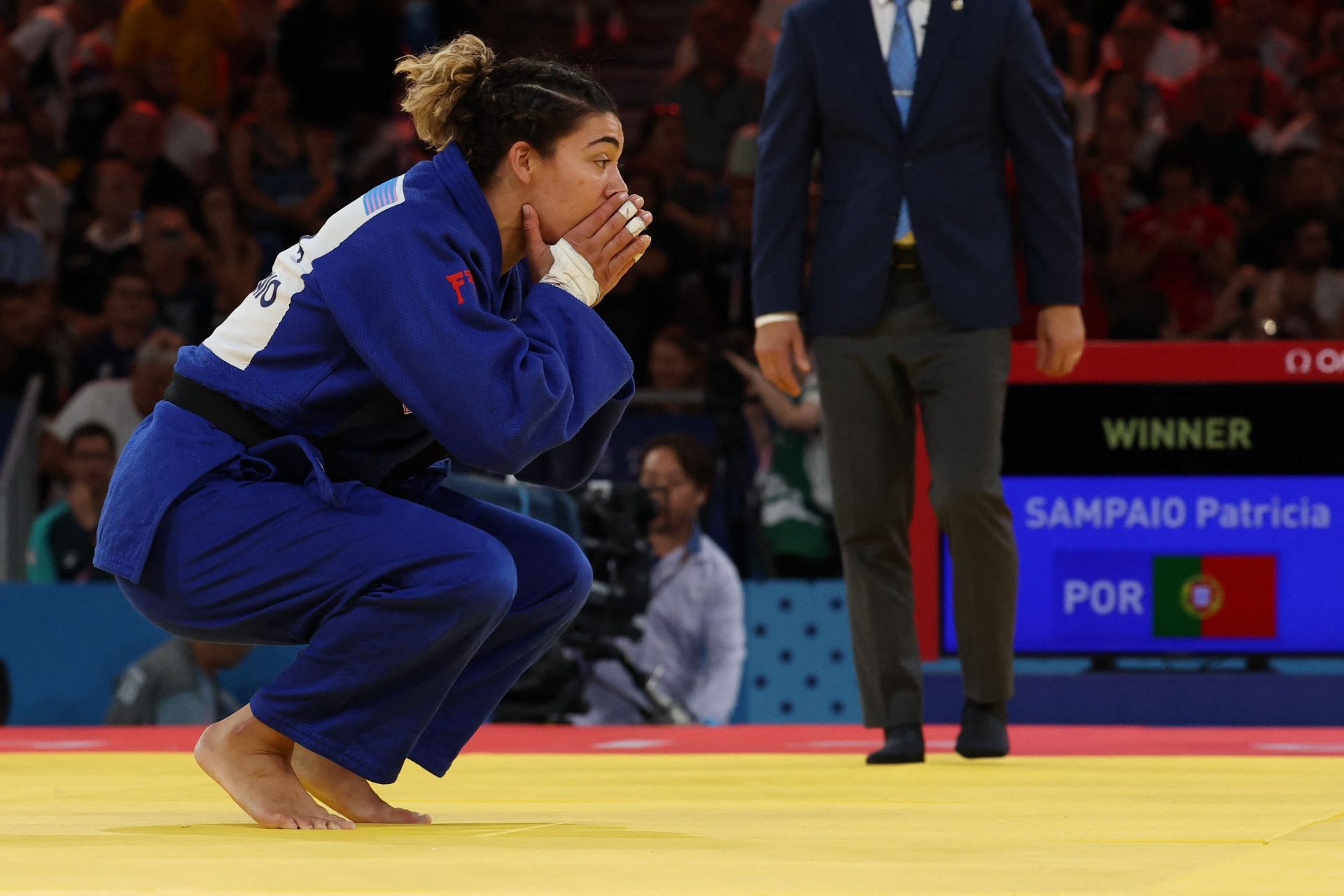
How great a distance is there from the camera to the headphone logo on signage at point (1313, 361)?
15.2 feet

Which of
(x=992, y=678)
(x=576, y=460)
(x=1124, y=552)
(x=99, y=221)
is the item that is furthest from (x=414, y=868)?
(x=99, y=221)

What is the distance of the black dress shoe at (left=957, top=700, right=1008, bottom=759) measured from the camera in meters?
3.55

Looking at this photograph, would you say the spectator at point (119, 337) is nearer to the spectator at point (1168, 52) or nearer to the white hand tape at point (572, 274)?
the spectator at point (1168, 52)

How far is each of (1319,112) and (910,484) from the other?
16.3ft

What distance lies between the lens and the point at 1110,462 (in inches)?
181

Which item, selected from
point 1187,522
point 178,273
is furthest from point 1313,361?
point 178,273

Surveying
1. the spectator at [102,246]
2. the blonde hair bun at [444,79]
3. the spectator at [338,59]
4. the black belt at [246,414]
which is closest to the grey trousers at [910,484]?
the blonde hair bun at [444,79]

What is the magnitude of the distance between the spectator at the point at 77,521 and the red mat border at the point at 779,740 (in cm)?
134

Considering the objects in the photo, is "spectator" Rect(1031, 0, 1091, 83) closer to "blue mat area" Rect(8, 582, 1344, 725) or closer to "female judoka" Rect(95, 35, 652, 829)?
"blue mat area" Rect(8, 582, 1344, 725)

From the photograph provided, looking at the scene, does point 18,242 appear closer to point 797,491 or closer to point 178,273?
point 178,273

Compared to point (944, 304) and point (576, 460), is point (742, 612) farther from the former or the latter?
point (576, 460)

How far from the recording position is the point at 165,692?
213 inches

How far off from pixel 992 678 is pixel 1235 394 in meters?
1.43

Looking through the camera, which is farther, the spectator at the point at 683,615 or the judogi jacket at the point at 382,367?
the spectator at the point at 683,615
